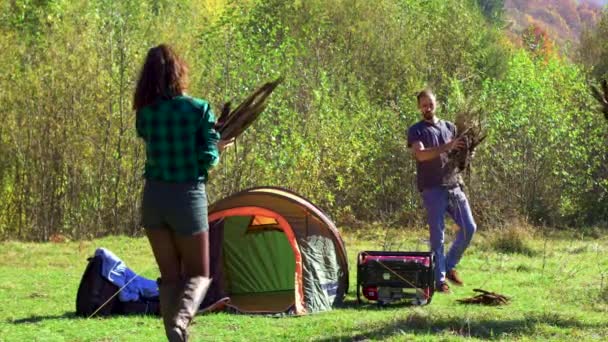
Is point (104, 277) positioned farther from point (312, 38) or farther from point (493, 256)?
point (312, 38)

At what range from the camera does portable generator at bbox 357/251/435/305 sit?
8164mm

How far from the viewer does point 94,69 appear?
15.6 metres

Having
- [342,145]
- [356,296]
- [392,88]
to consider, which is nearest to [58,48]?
[342,145]

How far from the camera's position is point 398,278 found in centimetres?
823

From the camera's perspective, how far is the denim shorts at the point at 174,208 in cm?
505

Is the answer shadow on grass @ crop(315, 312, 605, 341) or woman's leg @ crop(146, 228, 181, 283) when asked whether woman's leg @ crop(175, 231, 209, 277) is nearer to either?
woman's leg @ crop(146, 228, 181, 283)

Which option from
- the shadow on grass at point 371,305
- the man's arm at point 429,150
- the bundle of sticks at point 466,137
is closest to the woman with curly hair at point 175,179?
the shadow on grass at point 371,305

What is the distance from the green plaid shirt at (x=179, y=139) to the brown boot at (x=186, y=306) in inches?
23.3

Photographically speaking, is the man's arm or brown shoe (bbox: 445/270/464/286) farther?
brown shoe (bbox: 445/270/464/286)

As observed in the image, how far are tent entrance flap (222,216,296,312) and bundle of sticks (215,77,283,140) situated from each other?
2.63 meters

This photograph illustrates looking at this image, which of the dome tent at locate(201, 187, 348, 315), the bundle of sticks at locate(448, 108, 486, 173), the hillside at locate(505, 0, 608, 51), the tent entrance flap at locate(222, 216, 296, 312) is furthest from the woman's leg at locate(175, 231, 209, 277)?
the hillside at locate(505, 0, 608, 51)

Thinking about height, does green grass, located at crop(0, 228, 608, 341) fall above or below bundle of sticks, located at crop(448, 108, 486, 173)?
below

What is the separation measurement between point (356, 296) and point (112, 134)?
8.32 metres

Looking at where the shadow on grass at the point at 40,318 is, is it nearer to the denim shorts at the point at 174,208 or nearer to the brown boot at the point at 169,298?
the brown boot at the point at 169,298
